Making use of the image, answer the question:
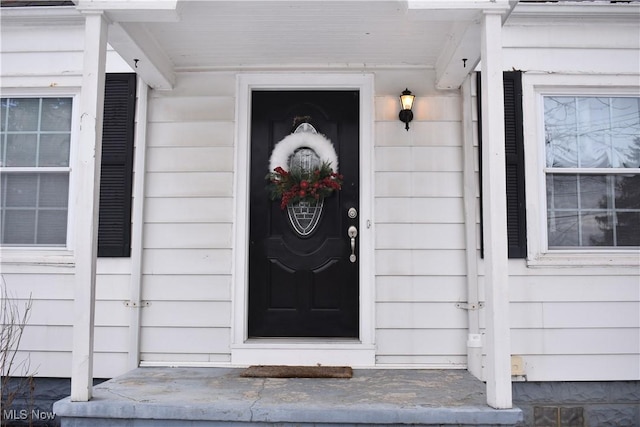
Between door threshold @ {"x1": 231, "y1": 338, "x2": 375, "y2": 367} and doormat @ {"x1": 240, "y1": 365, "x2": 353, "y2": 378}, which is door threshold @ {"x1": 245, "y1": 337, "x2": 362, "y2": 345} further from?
doormat @ {"x1": 240, "y1": 365, "x2": 353, "y2": 378}

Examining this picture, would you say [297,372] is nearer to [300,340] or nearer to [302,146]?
[300,340]

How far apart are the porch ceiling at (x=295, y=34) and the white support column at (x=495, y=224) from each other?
0.26 meters

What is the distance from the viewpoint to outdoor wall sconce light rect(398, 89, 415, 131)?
3.38 metres

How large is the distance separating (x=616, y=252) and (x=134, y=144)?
3278 millimetres

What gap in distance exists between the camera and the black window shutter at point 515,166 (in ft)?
10.9

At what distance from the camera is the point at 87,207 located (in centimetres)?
242

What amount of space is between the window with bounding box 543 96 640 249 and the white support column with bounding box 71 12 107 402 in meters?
2.78

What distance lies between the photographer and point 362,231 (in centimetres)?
338

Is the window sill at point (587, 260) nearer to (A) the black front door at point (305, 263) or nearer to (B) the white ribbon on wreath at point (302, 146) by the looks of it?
(A) the black front door at point (305, 263)

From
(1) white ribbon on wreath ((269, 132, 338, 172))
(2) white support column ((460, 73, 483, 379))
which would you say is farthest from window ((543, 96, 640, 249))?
(1) white ribbon on wreath ((269, 132, 338, 172))

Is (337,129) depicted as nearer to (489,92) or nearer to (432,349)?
(489,92)

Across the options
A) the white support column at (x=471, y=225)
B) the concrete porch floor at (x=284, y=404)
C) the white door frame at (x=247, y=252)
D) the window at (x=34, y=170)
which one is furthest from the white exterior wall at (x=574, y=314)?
the window at (x=34, y=170)

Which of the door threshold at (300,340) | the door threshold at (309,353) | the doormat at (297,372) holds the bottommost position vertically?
the doormat at (297,372)

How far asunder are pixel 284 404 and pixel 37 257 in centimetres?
205
